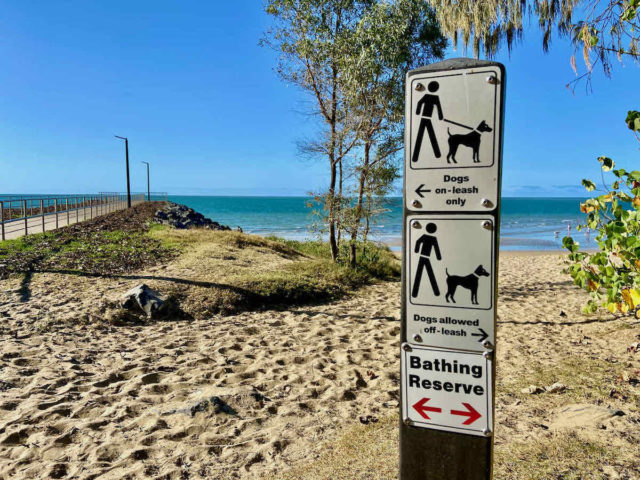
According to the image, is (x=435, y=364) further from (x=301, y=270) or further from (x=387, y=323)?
(x=301, y=270)

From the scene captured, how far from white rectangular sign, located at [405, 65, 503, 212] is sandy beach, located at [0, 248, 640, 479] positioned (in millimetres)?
2061

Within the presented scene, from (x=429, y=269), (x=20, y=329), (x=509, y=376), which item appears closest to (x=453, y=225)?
(x=429, y=269)

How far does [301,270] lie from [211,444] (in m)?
7.52

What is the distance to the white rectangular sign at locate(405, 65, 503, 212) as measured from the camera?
1650 millimetres

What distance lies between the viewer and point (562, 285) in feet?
35.8

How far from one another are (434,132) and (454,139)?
0.26 ft

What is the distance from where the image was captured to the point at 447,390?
5.81 ft

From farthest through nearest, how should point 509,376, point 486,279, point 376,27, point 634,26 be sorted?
1. point 376,27
2. point 509,376
3. point 634,26
4. point 486,279

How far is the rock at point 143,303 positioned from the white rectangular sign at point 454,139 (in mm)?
6620

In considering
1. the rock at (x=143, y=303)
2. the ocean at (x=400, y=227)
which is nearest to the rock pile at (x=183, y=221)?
the ocean at (x=400, y=227)

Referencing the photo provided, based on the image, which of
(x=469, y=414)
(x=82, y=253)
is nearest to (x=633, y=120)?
(x=469, y=414)

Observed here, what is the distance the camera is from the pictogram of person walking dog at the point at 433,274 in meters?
1.70

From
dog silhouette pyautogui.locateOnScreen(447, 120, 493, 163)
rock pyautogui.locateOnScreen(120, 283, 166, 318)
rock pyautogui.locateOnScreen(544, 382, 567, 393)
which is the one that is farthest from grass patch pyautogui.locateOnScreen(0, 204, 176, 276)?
dog silhouette pyautogui.locateOnScreen(447, 120, 493, 163)

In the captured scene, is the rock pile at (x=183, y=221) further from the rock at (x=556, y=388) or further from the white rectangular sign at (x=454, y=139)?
the white rectangular sign at (x=454, y=139)
